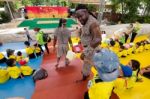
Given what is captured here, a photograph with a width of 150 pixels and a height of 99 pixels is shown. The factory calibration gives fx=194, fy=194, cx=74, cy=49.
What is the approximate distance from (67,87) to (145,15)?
34.6ft

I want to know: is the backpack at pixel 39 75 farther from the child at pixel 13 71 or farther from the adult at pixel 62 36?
the adult at pixel 62 36

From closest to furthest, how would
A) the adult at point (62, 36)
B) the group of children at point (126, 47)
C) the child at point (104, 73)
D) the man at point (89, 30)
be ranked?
the child at point (104, 73), the man at point (89, 30), the adult at point (62, 36), the group of children at point (126, 47)

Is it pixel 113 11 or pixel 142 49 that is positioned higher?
pixel 113 11

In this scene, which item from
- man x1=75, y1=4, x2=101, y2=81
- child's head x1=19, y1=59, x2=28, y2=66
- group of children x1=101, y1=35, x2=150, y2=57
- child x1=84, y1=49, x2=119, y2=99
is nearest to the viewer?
child x1=84, y1=49, x2=119, y2=99

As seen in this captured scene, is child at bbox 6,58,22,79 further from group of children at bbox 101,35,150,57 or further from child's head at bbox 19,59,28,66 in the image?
group of children at bbox 101,35,150,57

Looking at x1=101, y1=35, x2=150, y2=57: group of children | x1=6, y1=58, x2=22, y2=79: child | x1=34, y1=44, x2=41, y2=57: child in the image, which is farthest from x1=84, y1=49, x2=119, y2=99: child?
x1=34, y1=44, x2=41, y2=57: child

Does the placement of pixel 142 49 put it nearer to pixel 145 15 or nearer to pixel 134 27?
pixel 134 27

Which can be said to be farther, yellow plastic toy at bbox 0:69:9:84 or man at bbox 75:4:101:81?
yellow plastic toy at bbox 0:69:9:84

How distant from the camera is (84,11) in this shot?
3.82 m

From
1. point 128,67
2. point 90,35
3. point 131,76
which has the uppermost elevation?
point 90,35

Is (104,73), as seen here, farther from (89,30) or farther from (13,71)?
(13,71)

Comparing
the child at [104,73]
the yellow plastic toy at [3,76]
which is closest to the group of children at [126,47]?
the yellow plastic toy at [3,76]

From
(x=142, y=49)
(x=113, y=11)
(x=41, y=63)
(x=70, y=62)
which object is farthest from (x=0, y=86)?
(x=113, y=11)

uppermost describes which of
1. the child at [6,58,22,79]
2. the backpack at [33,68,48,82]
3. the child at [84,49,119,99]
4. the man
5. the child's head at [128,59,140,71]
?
the man
